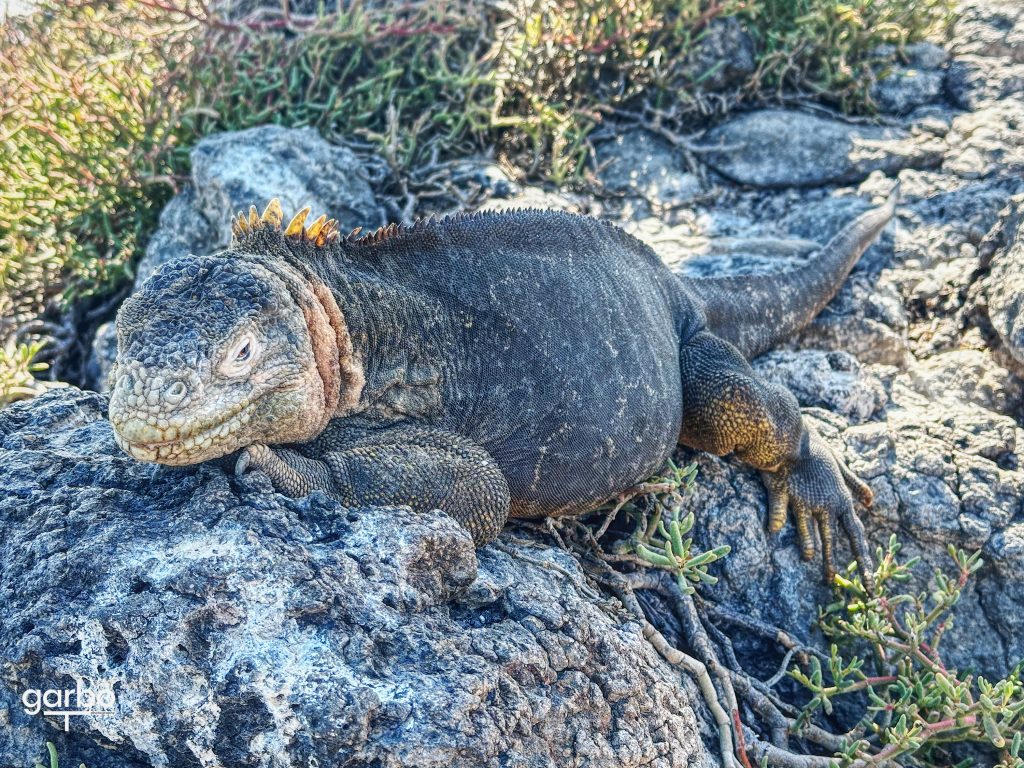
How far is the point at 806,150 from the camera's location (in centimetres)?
454

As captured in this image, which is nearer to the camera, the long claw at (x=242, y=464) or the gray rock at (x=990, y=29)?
the long claw at (x=242, y=464)

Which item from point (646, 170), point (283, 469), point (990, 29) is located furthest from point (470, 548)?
point (990, 29)

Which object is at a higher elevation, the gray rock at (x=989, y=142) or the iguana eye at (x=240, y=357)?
the iguana eye at (x=240, y=357)

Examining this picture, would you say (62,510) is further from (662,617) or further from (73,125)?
(73,125)

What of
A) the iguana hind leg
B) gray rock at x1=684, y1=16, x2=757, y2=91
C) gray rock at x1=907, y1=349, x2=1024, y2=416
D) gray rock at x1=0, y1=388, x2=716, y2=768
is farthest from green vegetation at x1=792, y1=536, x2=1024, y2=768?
gray rock at x1=684, y1=16, x2=757, y2=91

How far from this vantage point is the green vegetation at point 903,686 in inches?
91.5

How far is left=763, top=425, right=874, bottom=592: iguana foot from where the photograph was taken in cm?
296

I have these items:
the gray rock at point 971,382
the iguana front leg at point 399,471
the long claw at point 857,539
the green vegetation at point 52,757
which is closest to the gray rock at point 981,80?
the gray rock at point 971,382

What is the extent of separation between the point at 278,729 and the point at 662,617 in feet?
4.10

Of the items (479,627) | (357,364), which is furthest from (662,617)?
(357,364)

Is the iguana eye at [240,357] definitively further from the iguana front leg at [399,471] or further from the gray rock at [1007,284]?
the gray rock at [1007,284]

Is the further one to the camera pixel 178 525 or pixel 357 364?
pixel 357 364

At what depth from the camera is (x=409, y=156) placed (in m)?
4.23

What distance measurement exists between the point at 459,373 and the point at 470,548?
0.66m
